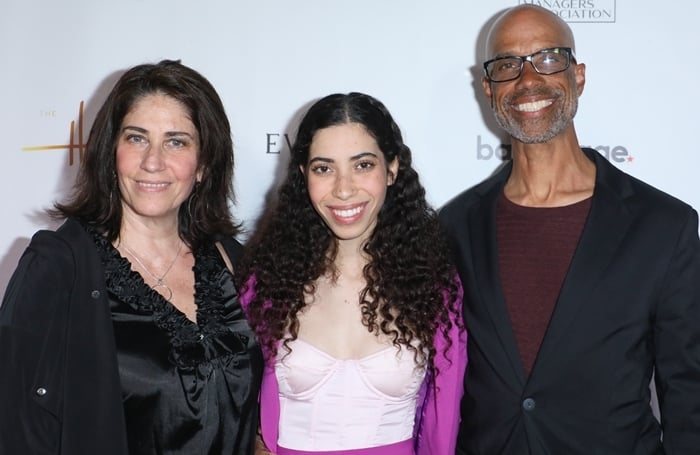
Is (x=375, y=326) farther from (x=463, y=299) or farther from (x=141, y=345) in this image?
(x=141, y=345)

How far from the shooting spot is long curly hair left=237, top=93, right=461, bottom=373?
223 centimetres

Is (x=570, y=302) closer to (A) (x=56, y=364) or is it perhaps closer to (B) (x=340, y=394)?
(B) (x=340, y=394)

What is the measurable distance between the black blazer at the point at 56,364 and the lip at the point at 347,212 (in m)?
0.67

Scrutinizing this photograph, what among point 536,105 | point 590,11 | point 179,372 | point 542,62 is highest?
point 590,11

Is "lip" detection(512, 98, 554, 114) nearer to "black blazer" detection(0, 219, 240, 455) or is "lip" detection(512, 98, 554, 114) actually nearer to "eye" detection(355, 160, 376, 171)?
"eye" detection(355, 160, 376, 171)

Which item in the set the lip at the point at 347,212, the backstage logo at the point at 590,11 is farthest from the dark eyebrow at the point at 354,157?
the backstage logo at the point at 590,11

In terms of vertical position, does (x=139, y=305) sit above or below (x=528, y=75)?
below

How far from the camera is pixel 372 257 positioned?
237cm

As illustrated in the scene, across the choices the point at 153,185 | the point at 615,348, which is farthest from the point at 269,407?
the point at 615,348

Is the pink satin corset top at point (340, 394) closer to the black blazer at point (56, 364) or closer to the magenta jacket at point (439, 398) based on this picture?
the magenta jacket at point (439, 398)

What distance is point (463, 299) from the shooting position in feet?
7.50

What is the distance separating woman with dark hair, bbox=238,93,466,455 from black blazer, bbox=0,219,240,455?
0.49 metres

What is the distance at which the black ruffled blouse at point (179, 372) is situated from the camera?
1.93 meters

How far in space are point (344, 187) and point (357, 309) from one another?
1.23 feet
